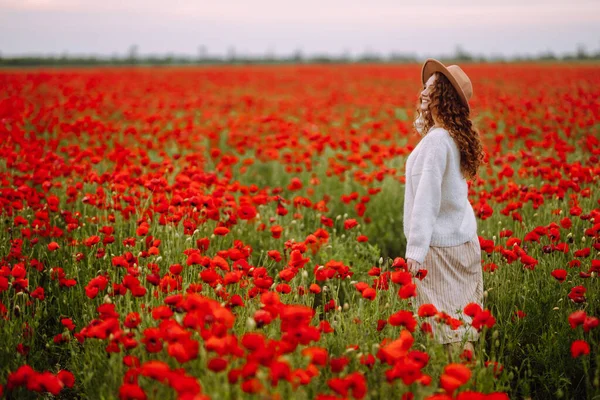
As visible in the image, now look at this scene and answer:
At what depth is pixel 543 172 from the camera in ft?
14.9

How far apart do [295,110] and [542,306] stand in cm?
866

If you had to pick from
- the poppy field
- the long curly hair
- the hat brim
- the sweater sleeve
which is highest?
the hat brim

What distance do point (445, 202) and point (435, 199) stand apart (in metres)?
0.18

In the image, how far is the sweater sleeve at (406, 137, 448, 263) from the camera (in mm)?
2672

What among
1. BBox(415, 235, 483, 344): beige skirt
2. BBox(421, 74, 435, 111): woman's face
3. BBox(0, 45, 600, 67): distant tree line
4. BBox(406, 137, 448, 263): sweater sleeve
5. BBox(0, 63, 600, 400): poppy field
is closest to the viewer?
BBox(0, 63, 600, 400): poppy field

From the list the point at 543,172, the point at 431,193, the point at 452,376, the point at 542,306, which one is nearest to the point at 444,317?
the point at 452,376

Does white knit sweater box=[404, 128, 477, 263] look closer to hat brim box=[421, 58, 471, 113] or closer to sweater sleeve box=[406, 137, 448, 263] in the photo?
sweater sleeve box=[406, 137, 448, 263]

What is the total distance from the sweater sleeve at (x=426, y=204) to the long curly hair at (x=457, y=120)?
0.72ft

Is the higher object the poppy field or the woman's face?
the woman's face

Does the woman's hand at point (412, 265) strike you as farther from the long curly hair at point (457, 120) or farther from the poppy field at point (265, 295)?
the long curly hair at point (457, 120)

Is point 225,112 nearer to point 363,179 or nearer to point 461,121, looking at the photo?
point 363,179

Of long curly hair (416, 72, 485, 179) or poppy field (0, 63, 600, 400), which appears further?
long curly hair (416, 72, 485, 179)

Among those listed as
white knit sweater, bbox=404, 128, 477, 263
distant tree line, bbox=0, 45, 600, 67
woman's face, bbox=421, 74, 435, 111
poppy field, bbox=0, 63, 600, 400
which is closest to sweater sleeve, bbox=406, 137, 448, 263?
white knit sweater, bbox=404, 128, 477, 263

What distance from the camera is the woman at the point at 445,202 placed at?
270 cm
